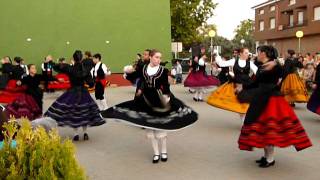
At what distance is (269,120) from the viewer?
5984mm

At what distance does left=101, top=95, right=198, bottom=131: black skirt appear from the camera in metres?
6.42

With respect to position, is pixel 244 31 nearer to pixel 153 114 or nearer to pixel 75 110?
pixel 75 110

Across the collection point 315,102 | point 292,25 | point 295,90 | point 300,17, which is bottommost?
point 295,90

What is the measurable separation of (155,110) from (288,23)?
151 ft

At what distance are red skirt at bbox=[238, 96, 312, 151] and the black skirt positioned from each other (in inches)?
38.8

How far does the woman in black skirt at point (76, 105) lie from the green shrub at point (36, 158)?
5.15 metres

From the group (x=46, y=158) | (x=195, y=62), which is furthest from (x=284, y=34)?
(x=46, y=158)

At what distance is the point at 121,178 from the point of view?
5918mm

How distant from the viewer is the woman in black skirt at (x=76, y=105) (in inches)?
317

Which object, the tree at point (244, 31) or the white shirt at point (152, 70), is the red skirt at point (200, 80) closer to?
the white shirt at point (152, 70)

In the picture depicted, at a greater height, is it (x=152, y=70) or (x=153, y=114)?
(x=152, y=70)

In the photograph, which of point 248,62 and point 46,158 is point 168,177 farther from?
point 248,62

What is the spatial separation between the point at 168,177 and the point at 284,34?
45264 mm

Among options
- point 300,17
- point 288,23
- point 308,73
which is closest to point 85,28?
point 308,73
